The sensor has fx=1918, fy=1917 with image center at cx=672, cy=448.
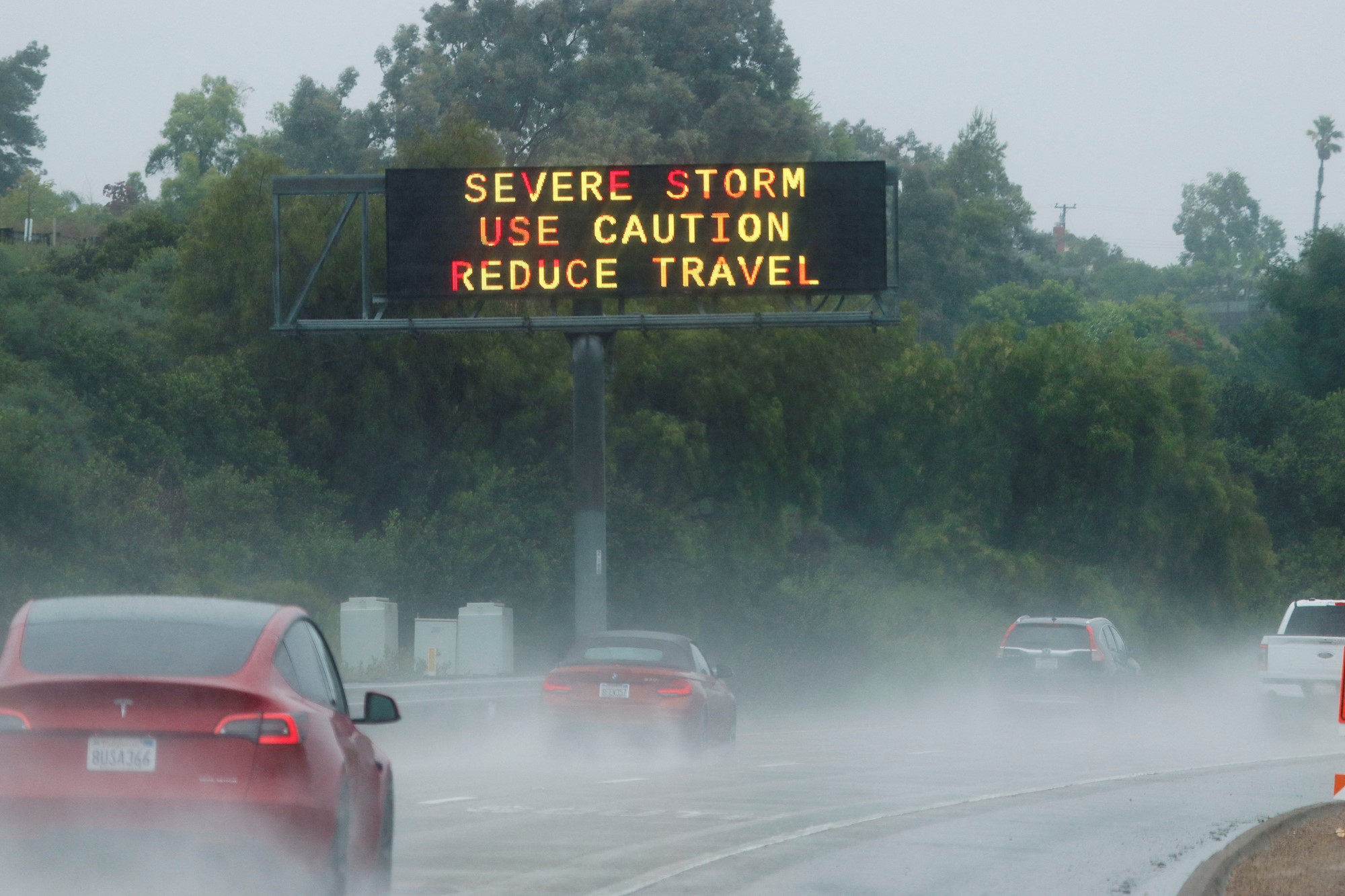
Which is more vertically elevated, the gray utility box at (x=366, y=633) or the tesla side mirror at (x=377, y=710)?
the tesla side mirror at (x=377, y=710)

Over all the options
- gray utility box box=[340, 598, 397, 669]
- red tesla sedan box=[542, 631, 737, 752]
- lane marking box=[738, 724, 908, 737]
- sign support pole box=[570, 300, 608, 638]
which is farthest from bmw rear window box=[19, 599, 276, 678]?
gray utility box box=[340, 598, 397, 669]

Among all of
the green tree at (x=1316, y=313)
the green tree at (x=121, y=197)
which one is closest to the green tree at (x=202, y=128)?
the green tree at (x=121, y=197)

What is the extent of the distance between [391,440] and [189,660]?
3410 cm

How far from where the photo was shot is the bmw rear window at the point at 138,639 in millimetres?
8680

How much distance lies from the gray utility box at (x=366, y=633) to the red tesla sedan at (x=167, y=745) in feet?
74.5

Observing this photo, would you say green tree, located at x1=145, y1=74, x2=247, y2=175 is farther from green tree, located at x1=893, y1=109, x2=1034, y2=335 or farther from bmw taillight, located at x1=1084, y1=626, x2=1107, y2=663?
bmw taillight, located at x1=1084, y1=626, x2=1107, y2=663

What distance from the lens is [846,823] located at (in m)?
15.9

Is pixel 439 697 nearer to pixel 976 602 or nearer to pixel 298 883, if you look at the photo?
pixel 298 883

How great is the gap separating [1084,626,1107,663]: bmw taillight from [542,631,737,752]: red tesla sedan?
10333 mm

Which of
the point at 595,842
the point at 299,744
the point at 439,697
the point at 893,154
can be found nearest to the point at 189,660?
the point at 299,744

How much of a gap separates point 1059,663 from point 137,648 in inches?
940

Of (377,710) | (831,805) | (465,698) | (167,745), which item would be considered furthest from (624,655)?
(167,745)

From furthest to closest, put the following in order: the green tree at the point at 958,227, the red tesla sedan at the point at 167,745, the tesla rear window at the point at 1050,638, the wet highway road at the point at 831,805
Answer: the green tree at the point at 958,227 < the tesla rear window at the point at 1050,638 < the wet highway road at the point at 831,805 < the red tesla sedan at the point at 167,745

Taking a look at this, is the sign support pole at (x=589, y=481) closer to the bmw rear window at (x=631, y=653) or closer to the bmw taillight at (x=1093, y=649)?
the bmw taillight at (x=1093, y=649)
